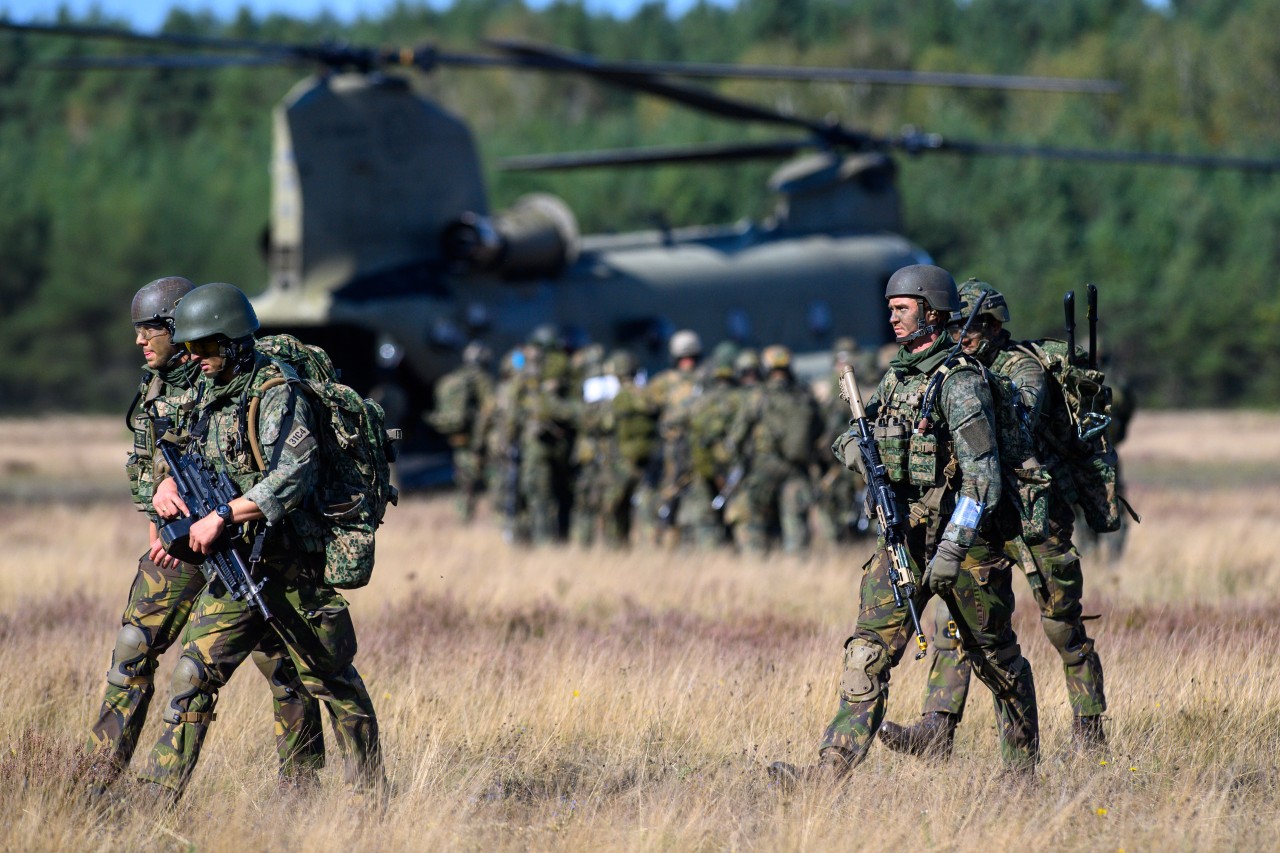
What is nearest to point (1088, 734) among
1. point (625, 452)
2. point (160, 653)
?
point (160, 653)

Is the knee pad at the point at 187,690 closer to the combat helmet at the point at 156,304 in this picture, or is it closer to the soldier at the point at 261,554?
the soldier at the point at 261,554

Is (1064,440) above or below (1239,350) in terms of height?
above

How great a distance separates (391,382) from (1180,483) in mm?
10332

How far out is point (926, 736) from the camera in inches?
243

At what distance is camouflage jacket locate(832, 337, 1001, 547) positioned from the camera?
5.73 metres

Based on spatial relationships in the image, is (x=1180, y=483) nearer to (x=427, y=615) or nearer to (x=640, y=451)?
(x=640, y=451)

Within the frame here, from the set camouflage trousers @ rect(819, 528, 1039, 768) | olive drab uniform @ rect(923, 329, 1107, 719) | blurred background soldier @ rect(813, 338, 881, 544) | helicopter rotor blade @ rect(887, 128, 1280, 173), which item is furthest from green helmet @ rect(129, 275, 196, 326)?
helicopter rotor blade @ rect(887, 128, 1280, 173)

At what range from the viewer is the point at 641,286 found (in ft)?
64.5

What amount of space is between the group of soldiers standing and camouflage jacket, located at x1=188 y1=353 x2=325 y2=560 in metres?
7.35

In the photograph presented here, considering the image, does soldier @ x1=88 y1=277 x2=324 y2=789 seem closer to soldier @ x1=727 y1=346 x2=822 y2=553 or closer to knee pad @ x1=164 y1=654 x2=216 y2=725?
knee pad @ x1=164 y1=654 x2=216 y2=725

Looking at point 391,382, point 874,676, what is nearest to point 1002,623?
point 874,676

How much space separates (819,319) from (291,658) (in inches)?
644

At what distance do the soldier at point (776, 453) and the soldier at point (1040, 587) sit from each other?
5.74 meters

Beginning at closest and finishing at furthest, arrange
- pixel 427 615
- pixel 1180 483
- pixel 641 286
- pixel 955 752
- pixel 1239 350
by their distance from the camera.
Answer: pixel 955 752 < pixel 427 615 < pixel 641 286 < pixel 1180 483 < pixel 1239 350
